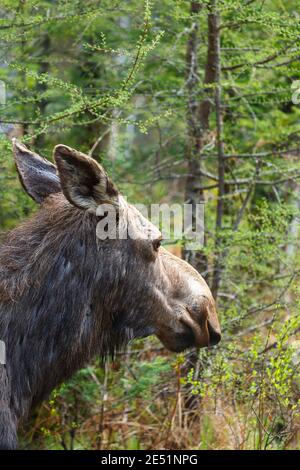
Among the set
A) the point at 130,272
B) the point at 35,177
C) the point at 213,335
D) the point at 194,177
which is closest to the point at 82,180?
the point at 130,272

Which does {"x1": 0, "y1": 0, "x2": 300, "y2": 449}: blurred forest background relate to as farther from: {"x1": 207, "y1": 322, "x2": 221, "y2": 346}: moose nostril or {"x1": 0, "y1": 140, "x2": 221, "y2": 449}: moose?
{"x1": 0, "y1": 140, "x2": 221, "y2": 449}: moose

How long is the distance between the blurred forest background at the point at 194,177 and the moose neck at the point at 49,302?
163 centimetres

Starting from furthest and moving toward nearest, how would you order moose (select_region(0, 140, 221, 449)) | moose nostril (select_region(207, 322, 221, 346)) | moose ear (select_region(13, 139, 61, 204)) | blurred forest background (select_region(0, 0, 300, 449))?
blurred forest background (select_region(0, 0, 300, 449)), moose ear (select_region(13, 139, 61, 204)), moose nostril (select_region(207, 322, 221, 346)), moose (select_region(0, 140, 221, 449))

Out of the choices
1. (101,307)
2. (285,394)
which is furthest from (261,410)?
(101,307)

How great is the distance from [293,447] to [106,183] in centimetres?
353

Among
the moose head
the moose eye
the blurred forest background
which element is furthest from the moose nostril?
the blurred forest background

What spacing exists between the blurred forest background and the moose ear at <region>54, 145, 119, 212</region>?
1697mm

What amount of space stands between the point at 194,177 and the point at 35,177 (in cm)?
287

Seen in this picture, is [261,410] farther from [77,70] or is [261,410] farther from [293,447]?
[77,70]

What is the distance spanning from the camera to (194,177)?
311 inches

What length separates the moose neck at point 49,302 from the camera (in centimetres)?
466

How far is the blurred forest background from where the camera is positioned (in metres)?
6.47
